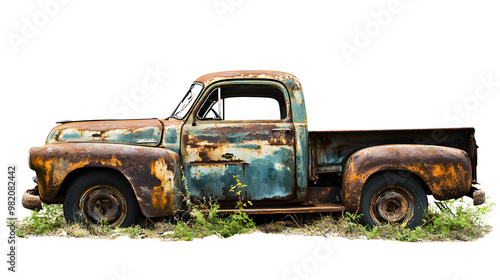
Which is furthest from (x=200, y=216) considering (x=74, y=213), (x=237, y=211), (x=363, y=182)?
(x=363, y=182)

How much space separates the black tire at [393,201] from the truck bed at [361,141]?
0.56 metres

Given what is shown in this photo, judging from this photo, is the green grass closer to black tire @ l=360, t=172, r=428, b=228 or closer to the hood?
black tire @ l=360, t=172, r=428, b=228

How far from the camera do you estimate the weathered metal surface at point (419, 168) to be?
7.70m

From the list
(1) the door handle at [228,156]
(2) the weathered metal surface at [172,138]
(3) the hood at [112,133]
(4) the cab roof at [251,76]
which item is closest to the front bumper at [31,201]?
(3) the hood at [112,133]

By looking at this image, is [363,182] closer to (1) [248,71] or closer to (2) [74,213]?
(1) [248,71]

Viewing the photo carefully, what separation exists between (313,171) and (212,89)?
5.85ft

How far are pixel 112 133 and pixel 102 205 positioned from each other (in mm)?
977

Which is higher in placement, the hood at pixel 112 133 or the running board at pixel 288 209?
the hood at pixel 112 133

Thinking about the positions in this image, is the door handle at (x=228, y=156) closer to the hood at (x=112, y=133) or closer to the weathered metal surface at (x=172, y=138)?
the weathered metal surface at (x=172, y=138)

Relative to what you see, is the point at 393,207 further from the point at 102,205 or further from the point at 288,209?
the point at 102,205

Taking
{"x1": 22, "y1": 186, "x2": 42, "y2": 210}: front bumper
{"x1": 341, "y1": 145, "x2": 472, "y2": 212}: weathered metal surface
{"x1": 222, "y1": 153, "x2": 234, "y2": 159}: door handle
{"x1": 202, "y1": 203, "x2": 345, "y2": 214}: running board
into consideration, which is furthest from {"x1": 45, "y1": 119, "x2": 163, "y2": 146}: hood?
{"x1": 341, "y1": 145, "x2": 472, "y2": 212}: weathered metal surface

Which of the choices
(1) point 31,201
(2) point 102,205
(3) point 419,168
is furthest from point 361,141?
(1) point 31,201

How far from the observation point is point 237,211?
24.7 ft

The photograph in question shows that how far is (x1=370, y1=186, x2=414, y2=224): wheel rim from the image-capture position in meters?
7.81
